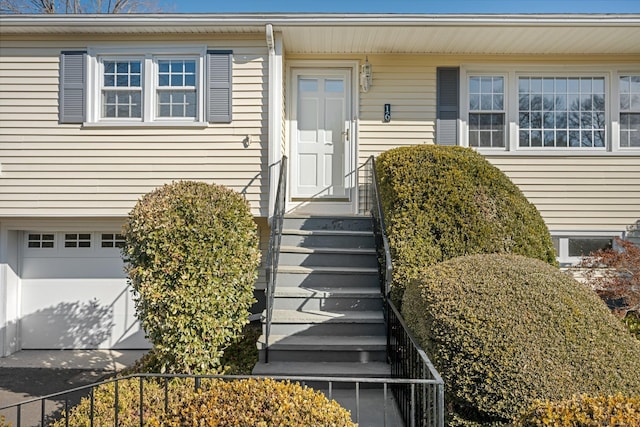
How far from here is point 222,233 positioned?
4.57 metres

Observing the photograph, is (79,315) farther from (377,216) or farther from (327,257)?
(377,216)

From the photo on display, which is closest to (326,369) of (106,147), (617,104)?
(106,147)

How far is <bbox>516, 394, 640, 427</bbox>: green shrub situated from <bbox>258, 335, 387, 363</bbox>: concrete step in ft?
7.02

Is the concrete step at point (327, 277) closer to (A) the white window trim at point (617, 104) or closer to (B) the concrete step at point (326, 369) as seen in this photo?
(B) the concrete step at point (326, 369)

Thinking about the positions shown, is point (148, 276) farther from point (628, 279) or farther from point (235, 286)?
point (628, 279)

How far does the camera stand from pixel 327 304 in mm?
5145

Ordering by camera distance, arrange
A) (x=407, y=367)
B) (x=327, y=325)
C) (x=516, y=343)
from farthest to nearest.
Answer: (x=327, y=325) < (x=407, y=367) < (x=516, y=343)

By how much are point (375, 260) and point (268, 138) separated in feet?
7.64

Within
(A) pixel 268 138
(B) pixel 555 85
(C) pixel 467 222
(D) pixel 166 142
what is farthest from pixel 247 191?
(B) pixel 555 85

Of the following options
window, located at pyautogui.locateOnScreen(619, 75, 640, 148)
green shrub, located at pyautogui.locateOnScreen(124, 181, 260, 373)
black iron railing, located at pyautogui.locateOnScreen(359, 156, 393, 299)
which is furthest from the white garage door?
window, located at pyautogui.locateOnScreen(619, 75, 640, 148)

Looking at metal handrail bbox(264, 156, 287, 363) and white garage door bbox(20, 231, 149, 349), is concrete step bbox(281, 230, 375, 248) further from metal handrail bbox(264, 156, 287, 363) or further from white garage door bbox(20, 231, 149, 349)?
white garage door bbox(20, 231, 149, 349)

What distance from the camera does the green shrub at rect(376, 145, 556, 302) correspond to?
483 centimetres

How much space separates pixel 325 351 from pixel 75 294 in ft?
15.2

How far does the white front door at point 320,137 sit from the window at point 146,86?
55.7 inches
